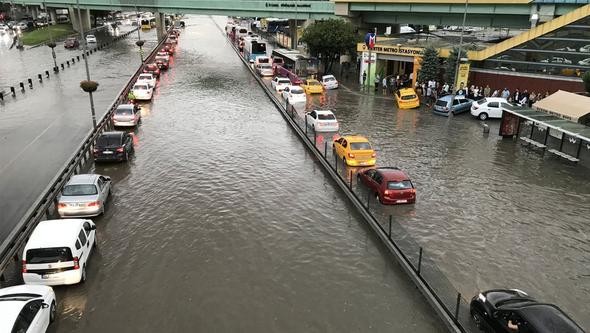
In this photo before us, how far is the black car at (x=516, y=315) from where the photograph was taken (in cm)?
1012

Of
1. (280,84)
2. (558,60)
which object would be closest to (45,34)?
(280,84)

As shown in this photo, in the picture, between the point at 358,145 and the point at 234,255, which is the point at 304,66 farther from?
the point at 234,255

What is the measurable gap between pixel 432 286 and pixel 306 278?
12.2 feet

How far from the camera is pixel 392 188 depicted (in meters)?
18.8

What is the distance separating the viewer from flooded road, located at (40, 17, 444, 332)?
12398mm

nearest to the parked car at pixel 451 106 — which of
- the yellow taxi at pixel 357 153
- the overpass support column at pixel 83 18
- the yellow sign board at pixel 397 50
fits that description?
the yellow sign board at pixel 397 50

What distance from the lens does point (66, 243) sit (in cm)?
1320

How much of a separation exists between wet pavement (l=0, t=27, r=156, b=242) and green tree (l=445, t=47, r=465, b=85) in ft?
95.4

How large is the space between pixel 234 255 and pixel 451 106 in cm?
2541

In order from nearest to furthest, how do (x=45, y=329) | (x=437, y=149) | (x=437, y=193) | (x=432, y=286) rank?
1. (x=45, y=329)
2. (x=432, y=286)
3. (x=437, y=193)
4. (x=437, y=149)

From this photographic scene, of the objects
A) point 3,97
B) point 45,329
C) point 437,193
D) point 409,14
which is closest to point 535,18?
point 409,14

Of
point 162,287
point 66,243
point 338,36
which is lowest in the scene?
point 162,287

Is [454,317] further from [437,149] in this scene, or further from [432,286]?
[437,149]

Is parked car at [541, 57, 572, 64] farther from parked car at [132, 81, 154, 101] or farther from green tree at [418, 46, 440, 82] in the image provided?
parked car at [132, 81, 154, 101]
